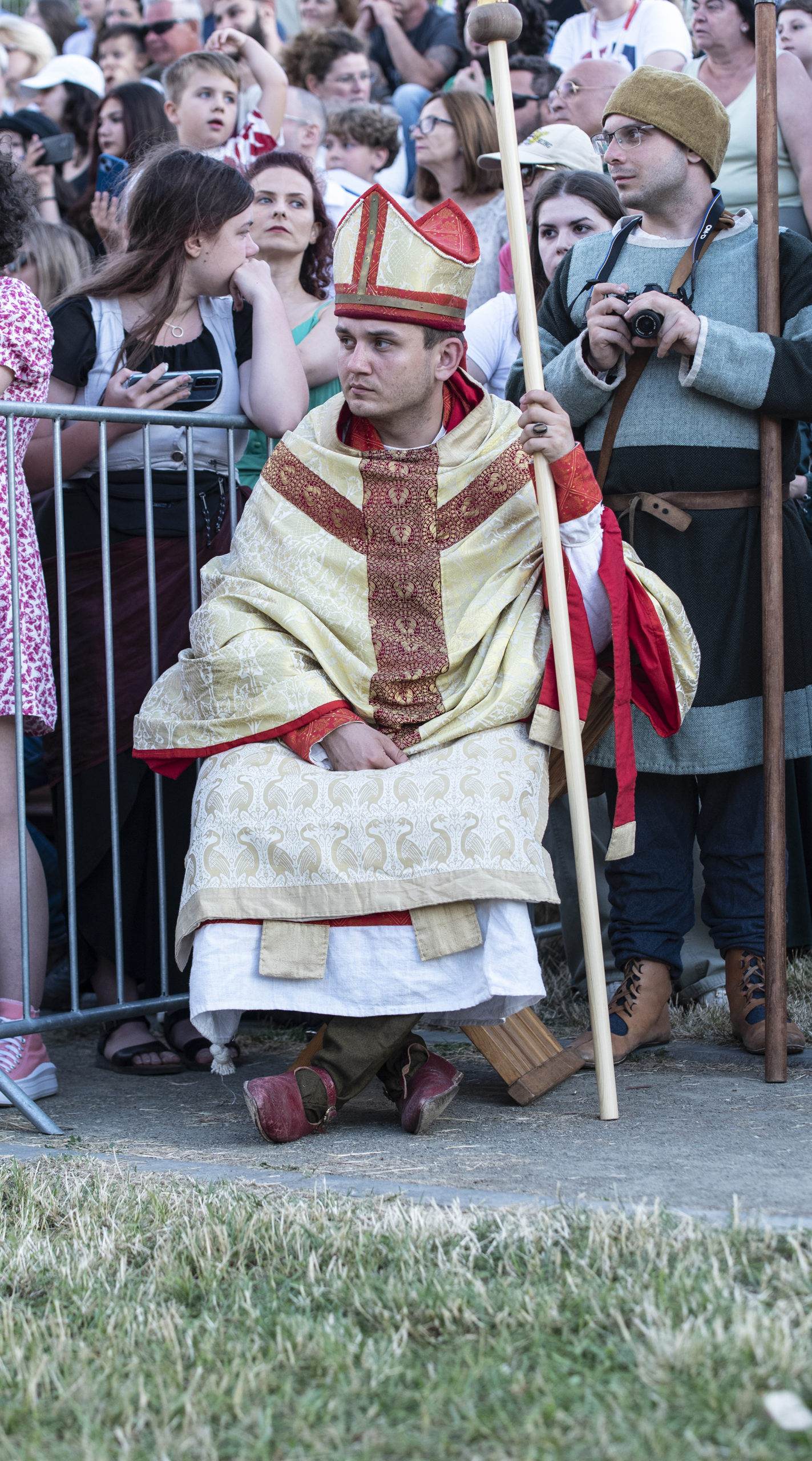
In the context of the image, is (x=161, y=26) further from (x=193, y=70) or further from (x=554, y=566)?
(x=554, y=566)

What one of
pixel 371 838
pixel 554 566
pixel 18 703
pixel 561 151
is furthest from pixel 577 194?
pixel 371 838

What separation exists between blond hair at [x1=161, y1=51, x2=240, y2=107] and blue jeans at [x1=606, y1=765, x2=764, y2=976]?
13.1ft

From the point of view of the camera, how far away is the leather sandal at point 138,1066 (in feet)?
14.5

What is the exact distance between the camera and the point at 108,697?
4.33 metres

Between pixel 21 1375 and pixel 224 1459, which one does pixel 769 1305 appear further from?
pixel 21 1375

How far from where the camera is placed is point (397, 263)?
3711 mm

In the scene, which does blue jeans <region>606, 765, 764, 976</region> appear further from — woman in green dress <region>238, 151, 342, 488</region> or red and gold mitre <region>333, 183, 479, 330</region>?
woman in green dress <region>238, 151, 342, 488</region>

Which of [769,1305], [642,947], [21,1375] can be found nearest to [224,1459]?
[21,1375]

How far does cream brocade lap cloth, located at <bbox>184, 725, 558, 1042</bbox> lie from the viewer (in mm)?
3432

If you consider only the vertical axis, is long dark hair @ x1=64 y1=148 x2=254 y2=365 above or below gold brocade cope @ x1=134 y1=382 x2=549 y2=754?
above

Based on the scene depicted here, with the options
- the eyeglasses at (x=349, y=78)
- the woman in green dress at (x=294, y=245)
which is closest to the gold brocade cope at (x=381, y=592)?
the woman in green dress at (x=294, y=245)

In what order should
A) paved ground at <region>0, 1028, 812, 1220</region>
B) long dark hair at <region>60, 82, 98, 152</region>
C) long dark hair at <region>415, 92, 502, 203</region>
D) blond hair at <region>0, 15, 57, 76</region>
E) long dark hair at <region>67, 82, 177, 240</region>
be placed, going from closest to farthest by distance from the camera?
paved ground at <region>0, 1028, 812, 1220</region> → long dark hair at <region>415, 92, 502, 203</region> → long dark hair at <region>67, 82, 177, 240</region> → long dark hair at <region>60, 82, 98, 152</region> → blond hair at <region>0, 15, 57, 76</region>

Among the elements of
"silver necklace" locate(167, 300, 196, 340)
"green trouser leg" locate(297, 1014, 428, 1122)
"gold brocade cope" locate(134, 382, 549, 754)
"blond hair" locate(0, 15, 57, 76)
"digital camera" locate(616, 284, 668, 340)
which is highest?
"blond hair" locate(0, 15, 57, 76)

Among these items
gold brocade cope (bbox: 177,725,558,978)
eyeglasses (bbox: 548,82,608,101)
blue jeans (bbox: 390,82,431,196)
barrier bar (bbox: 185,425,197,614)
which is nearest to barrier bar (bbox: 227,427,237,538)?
barrier bar (bbox: 185,425,197,614)
